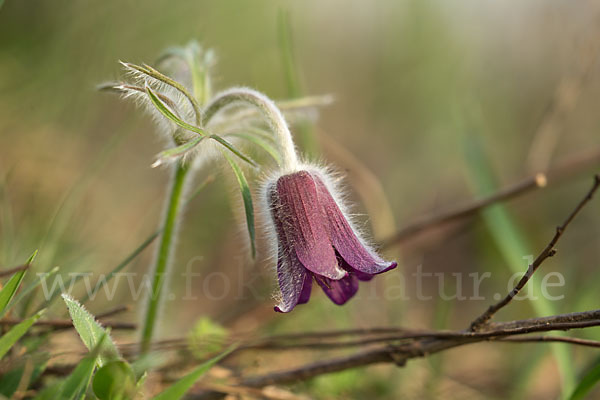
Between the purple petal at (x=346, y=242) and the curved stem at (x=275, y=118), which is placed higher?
the curved stem at (x=275, y=118)

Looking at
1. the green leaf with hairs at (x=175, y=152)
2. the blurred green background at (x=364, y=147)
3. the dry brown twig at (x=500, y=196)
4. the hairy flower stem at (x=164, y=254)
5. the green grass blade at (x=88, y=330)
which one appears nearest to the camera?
the green grass blade at (x=88, y=330)

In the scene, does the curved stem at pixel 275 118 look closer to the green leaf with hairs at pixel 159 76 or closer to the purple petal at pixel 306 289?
the green leaf with hairs at pixel 159 76

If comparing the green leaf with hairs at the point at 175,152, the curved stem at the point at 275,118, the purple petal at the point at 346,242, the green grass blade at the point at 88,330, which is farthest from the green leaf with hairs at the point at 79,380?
the curved stem at the point at 275,118

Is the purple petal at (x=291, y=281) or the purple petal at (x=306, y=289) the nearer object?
the purple petal at (x=291, y=281)

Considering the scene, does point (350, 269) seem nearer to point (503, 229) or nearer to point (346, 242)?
point (346, 242)

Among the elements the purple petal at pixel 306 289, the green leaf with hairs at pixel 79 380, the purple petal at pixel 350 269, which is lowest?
the green leaf with hairs at pixel 79 380

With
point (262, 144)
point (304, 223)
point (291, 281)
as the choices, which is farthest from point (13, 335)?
point (262, 144)

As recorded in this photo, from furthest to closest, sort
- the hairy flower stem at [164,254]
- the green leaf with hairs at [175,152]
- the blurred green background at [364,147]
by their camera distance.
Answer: the blurred green background at [364,147], the hairy flower stem at [164,254], the green leaf with hairs at [175,152]

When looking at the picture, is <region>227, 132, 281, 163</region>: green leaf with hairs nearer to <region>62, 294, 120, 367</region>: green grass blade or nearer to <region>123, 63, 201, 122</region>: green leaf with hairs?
<region>123, 63, 201, 122</region>: green leaf with hairs
